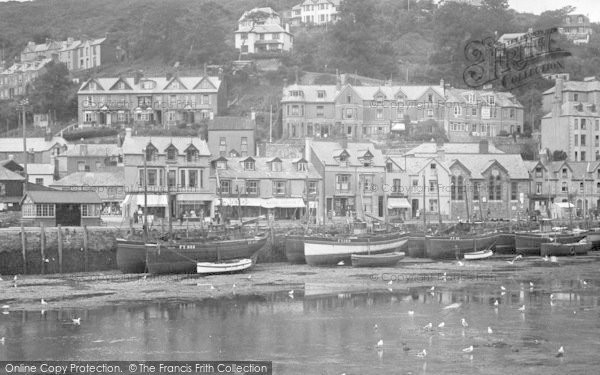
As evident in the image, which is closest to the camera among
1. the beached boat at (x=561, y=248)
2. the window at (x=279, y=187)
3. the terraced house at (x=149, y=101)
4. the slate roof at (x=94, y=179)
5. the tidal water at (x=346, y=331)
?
the tidal water at (x=346, y=331)

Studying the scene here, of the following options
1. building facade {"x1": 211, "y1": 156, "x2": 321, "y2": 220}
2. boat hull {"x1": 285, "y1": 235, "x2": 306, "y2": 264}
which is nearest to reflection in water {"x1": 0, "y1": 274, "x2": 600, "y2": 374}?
boat hull {"x1": 285, "y1": 235, "x2": 306, "y2": 264}

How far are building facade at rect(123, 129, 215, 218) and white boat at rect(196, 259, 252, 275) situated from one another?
75.1 feet

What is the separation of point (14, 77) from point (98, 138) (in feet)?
191

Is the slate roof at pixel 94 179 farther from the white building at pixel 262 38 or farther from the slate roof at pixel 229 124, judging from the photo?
the white building at pixel 262 38

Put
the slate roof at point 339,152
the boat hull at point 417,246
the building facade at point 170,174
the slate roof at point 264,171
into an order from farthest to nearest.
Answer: the slate roof at point 339,152
the slate roof at point 264,171
the building facade at point 170,174
the boat hull at point 417,246

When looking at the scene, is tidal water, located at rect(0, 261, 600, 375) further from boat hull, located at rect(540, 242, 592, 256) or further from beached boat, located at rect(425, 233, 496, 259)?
boat hull, located at rect(540, 242, 592, 256)

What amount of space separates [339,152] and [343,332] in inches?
2042

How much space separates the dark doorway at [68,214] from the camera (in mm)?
71000

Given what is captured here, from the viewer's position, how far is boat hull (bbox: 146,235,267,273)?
204ft

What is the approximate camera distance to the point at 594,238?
277 ft

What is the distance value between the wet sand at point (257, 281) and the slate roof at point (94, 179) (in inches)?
860

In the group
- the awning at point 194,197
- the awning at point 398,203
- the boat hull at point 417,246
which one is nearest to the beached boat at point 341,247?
the boat hull at point 417,246

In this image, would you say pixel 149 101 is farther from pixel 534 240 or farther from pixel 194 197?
pixel 534 240

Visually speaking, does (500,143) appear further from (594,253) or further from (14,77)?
(14,77)
